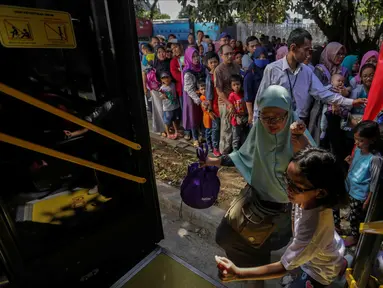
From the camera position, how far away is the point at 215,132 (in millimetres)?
4465

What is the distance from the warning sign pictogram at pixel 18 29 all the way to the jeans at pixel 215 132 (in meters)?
3.31

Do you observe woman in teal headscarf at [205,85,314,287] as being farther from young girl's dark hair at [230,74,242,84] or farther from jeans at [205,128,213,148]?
jeans at [205,128,213,148]

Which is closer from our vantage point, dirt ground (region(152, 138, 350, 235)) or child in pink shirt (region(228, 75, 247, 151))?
dirt ground (region(152, 138, 350, 235))

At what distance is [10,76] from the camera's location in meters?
1.21

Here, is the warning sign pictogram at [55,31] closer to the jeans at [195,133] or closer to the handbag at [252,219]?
the handbag at [252,219]

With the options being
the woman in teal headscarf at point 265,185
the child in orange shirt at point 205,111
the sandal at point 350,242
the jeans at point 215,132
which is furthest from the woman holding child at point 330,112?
the child in orange shirt at point 205,111

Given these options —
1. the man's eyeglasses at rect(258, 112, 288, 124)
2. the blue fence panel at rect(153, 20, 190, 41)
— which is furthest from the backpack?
the blue fence panel at rect(153, 20, 190, 41)

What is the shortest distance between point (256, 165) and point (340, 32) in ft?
22.6

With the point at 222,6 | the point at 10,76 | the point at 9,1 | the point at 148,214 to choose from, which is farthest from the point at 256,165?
the point at 222,6

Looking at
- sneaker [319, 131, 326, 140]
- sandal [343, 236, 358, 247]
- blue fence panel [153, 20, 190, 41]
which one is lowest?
sandal [343, 236, 358, 247]

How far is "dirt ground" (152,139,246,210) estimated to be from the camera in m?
3.48

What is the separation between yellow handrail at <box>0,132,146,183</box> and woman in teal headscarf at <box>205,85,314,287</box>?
2.19ft

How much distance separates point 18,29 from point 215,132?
137 inches

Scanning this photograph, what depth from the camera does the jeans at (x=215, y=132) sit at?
4.37 metres
